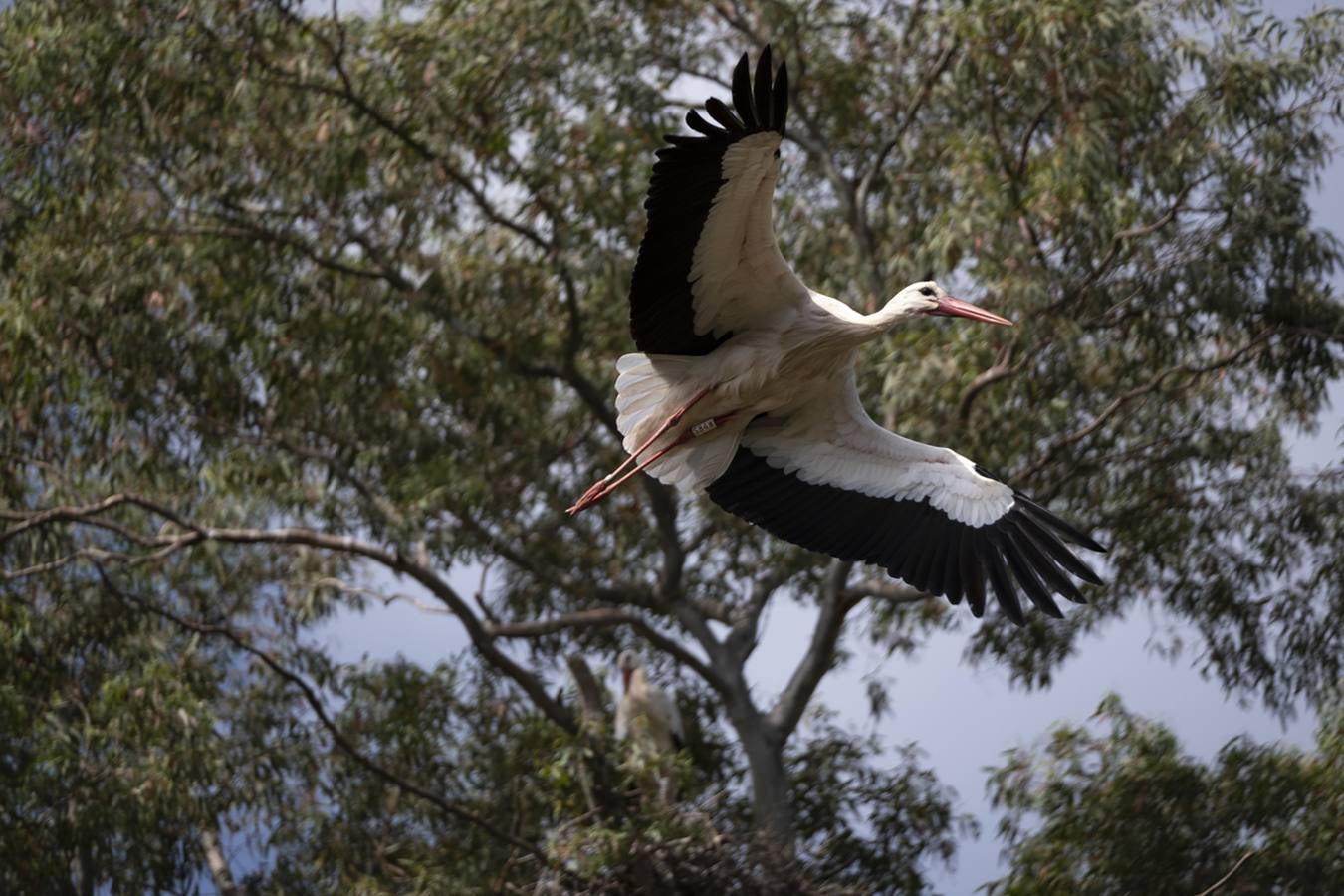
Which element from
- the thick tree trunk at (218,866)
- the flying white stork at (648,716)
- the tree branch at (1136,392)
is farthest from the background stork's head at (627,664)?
the thick tree trunk at (218,866)

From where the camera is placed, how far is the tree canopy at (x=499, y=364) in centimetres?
962

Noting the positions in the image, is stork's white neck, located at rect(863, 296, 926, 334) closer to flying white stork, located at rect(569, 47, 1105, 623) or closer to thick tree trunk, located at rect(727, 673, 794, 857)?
flying white stork, located at rect(569, 47, 1105, 623)

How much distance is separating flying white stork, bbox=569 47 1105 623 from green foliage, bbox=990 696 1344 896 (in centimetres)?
259

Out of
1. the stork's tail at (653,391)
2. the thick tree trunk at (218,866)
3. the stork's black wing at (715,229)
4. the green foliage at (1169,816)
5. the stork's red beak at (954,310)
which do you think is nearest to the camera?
the stork's black wing at (715,229)

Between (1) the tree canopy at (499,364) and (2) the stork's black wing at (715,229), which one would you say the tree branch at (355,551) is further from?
(2) the stork's black wing at (715,229)

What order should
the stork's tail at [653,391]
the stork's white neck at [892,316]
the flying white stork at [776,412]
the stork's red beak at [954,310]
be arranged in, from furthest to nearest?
1. the stork's red beak at [954,310]
2. the stork's tail at [653,391]
3. the stork's white neck at [892,316]
4. the flying white stork at [776,412]

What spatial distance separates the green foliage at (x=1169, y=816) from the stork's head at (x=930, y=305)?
292 centimetres

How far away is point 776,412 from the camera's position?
6.69 meters

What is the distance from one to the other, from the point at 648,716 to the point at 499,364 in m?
2.07

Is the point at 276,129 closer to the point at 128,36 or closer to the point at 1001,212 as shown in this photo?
the point at 128,36

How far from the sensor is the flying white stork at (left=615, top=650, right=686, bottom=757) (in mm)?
9297

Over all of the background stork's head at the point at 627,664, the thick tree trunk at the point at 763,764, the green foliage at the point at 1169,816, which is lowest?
the green foliage at the point at 1169,816

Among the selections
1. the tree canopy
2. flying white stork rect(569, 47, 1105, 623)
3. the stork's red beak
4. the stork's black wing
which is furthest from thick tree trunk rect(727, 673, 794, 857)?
the stork's black wing

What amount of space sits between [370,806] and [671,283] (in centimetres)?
522
